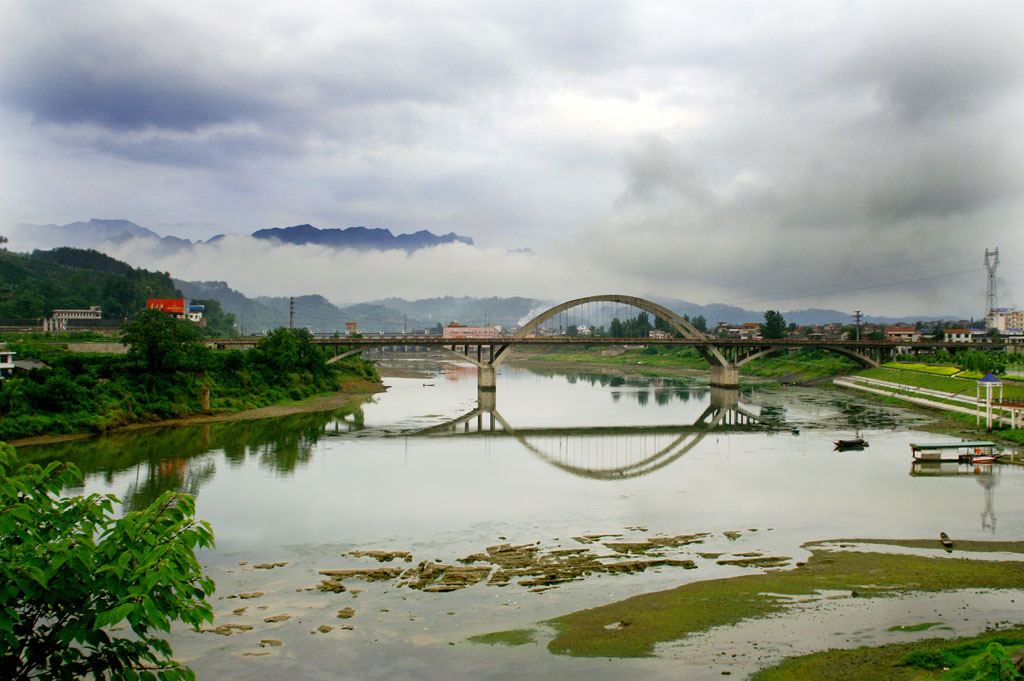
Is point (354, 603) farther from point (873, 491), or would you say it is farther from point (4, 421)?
point (4, 421)

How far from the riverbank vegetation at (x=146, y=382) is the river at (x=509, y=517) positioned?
2743mm

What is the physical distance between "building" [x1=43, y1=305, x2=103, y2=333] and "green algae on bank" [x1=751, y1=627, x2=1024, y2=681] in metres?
68.4

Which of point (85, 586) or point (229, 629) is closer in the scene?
point (85, 586)

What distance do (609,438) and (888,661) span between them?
24.7 meters

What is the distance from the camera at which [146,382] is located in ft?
121

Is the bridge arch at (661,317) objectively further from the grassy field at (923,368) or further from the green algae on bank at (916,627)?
the green algae on bank at (916,627)

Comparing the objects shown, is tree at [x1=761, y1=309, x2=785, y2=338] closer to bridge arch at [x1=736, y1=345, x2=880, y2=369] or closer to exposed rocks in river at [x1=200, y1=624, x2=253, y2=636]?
bridge arch at [x1=736, y1=345, x2=880, y2=369]

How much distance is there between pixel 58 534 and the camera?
14.1 ft

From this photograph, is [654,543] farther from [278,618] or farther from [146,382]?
[146,382]

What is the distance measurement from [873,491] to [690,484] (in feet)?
18.0

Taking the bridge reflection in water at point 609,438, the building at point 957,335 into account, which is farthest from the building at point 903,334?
the bridge reflection in water at point 609,438

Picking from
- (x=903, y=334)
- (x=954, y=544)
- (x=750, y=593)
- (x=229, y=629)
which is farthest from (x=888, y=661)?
(x=903, y=334)

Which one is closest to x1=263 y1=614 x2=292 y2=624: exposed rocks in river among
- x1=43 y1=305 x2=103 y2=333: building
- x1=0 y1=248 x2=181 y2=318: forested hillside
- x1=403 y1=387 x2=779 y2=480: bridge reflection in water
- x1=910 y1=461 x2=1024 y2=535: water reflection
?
x1=403 y1=387 x2=779 y2=480: bridge reflection in water

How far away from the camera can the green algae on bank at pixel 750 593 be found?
1079 centimetres
